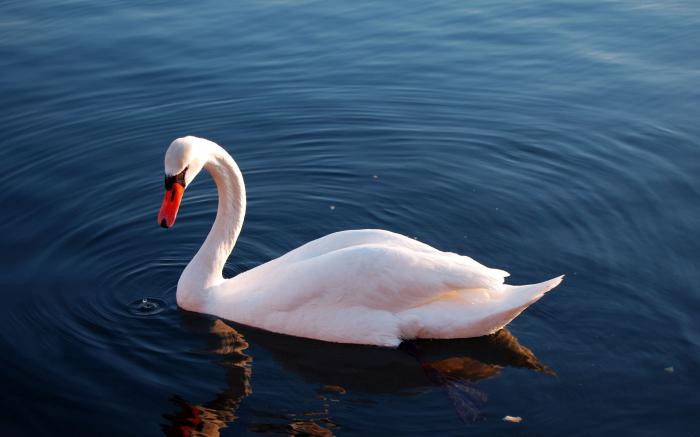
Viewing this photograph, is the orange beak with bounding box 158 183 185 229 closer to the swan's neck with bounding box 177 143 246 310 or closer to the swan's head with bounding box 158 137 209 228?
the swan's head with bounding box 158 137 209 228

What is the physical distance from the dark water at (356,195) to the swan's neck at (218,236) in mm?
301

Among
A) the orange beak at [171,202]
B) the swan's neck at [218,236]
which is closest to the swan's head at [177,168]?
the orange beak at [171,202]

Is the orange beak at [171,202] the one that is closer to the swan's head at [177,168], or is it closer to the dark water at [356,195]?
the swan's head at [177,168]

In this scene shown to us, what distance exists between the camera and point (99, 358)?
348 inches

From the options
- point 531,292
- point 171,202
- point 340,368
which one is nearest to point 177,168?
point 171,202

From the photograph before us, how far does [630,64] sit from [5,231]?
32.4 feet

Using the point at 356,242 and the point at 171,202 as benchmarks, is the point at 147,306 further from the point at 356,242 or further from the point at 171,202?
the point at 356,242

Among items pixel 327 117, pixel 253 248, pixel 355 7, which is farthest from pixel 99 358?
pixel 355 7

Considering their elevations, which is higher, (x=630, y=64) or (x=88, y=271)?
(x=630, y=64)

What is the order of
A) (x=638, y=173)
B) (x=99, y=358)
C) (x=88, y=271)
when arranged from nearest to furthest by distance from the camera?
(x=99, y=358)
(x=88, y=271)
(x=638, y=173)

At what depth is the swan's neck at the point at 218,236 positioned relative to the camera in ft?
31.7

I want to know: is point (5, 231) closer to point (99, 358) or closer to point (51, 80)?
point (99, 358)

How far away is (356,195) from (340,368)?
12.1 feet

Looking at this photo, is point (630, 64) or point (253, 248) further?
point (630, 64)
